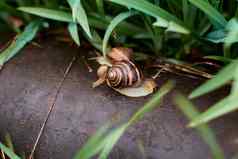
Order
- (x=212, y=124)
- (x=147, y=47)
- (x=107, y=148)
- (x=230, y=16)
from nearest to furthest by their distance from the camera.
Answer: (x=107, y=148) → (x=212, y=124) → (x=230, y=16) → (x=147, y=47)

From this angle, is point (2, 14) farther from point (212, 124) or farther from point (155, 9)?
point (212, 124)

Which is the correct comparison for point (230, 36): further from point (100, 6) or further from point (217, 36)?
point (100, 6)

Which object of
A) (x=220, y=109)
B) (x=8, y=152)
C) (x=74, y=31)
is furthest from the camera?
(x=74, y=31)

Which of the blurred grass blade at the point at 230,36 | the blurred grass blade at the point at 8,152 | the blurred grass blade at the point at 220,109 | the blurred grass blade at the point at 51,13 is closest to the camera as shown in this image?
the blurred grass blade at the point at 220,109

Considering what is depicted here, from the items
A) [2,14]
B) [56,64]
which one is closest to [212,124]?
[56,64]

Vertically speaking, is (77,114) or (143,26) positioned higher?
(143,26)

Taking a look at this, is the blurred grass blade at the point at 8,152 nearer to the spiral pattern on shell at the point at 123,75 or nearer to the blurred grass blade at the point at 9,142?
the blurred grass blade at the point at 9,142

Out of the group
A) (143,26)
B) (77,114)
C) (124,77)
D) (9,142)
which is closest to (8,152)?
(9,142)

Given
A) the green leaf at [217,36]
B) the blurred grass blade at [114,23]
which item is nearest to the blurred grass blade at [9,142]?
the blurred grass blade at [114,23]
